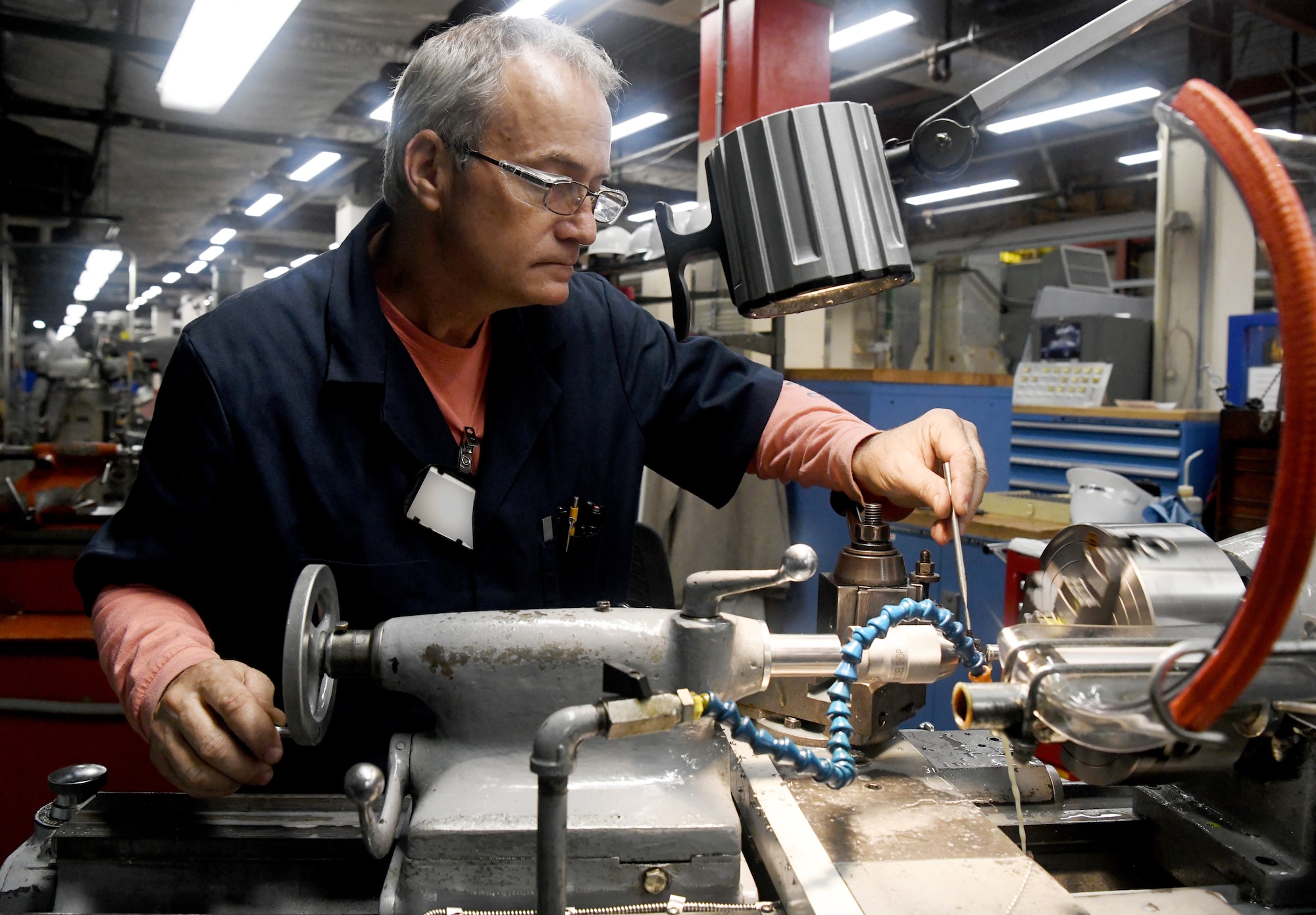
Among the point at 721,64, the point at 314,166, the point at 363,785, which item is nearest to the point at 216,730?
the point at 363,785

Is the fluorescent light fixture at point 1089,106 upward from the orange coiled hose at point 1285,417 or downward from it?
upward

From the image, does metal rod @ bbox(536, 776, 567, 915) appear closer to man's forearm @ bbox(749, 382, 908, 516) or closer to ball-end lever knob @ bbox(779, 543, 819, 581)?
ball-end lever knob @ bbox(779, 543, 819, 581)

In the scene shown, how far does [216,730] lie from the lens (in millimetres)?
751

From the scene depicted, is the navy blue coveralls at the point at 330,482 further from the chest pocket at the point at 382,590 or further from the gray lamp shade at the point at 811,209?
the gray lamp shade at the point at 811,209

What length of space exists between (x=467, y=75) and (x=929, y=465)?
71cm

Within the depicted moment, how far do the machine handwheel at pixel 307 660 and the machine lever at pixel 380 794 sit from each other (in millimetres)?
56

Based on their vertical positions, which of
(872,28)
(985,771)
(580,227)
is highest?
(872,28)

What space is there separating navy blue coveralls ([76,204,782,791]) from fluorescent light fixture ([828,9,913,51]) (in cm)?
341

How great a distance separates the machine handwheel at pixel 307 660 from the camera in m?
0.62

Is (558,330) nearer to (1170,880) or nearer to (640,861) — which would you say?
(640,861)

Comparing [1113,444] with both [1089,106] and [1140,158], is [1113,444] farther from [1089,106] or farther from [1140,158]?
[1140,158]

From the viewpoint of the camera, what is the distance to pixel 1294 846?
704 millimetres

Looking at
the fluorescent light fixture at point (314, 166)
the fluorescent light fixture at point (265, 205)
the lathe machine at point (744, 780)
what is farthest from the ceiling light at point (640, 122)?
the lathe machine at point (744, 780)

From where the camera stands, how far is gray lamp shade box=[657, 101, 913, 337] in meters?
0.78
